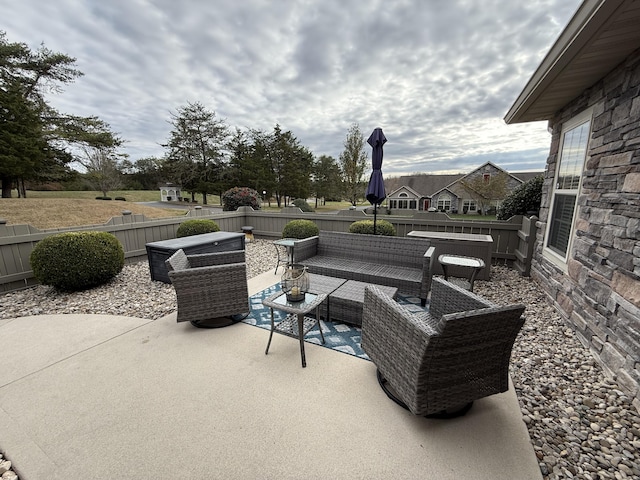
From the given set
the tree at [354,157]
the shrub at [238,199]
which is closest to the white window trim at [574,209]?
the shrub at [238,199]

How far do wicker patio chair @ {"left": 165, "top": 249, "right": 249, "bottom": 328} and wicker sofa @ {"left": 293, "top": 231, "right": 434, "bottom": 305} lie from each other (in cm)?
139

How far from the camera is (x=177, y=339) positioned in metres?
→ 2.80

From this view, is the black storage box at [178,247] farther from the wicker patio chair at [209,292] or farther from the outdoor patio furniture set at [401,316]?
the wicker patio chair at [209,292]

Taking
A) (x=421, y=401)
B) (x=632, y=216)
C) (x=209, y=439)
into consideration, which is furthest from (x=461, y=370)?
(x=632, y=216)

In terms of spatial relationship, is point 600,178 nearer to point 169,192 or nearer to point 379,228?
point 379,228

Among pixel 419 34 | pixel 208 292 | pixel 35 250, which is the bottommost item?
pixel 208 292

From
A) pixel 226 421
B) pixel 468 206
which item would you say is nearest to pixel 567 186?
pixel 226 421

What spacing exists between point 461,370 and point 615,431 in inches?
45.1

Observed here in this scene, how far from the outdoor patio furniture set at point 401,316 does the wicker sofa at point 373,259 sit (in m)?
0.02

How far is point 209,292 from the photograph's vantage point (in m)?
2.94

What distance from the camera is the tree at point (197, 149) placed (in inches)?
829

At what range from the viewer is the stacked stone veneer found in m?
2.11

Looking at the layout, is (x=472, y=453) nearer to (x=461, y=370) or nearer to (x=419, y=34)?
(x=461, y=370)

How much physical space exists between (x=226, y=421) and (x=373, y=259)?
3.09m
